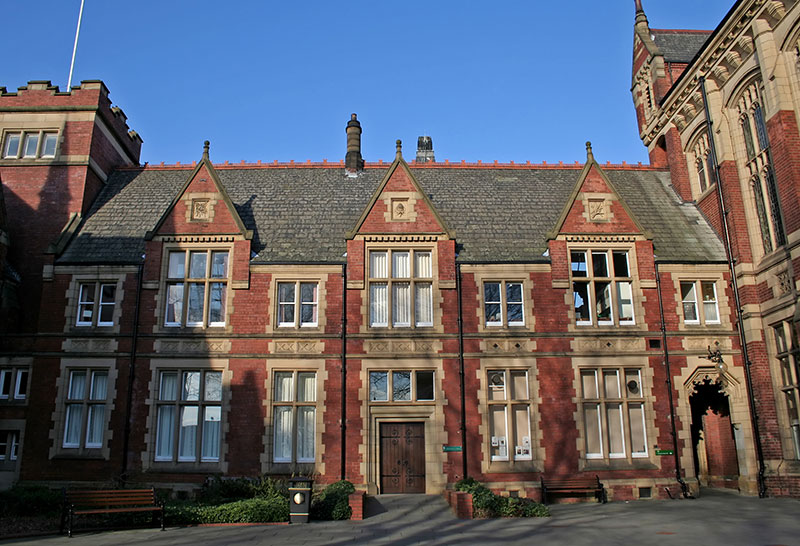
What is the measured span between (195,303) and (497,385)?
1073 cm

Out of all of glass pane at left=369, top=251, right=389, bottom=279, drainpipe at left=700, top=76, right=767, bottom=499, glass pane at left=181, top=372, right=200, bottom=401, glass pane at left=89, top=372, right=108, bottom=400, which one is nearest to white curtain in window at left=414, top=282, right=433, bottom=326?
glass pane at left=369, top=251, right=389, bottom=279

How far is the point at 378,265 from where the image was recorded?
22.7 meters

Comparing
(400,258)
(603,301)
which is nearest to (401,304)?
(400,258)

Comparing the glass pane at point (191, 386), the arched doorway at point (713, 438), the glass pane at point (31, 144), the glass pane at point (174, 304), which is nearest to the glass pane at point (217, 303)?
the glass pane at point (174, 304)

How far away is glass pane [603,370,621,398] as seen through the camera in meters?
21.7

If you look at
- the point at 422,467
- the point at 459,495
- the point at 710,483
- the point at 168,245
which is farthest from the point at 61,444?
the point at 710,483

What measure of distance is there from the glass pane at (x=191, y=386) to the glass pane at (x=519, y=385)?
10462 mm

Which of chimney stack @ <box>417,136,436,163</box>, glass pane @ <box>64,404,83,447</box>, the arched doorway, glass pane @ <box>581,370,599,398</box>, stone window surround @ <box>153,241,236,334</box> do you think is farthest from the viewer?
chimney stack @ <box>417,136,436,163</box>

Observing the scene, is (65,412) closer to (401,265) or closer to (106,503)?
(106,503)

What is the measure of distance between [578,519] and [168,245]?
15874 mm

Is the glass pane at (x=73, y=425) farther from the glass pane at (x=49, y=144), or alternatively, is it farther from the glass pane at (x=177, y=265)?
the glass pane at (x=49, y=144)

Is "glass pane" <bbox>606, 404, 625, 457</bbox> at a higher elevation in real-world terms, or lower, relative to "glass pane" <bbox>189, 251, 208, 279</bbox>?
lower

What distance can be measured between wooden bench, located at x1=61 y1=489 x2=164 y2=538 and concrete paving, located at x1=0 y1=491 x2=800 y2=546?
20.4 inches

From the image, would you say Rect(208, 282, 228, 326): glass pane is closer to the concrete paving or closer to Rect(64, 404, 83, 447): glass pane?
Rect(64, 404, 83, 447): glass pane
